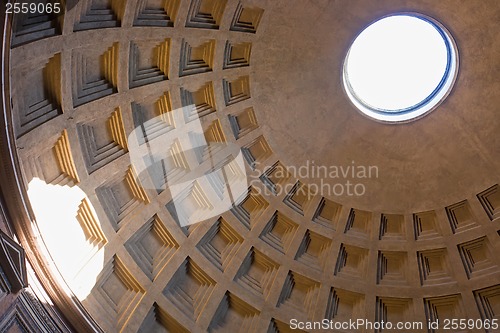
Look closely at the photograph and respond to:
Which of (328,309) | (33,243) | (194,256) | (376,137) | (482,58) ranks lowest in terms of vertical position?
(33,243)

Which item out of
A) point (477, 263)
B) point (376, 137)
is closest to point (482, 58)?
point (376, 137)

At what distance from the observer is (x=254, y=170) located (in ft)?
67.7

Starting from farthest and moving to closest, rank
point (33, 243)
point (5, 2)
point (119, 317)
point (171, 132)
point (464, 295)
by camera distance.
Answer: point (464, 295)
point (171, 132)
point (119, 317)
point (33, 243)
point (5, 2)

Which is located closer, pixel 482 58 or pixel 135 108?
pixel 135 108

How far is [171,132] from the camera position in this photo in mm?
18906

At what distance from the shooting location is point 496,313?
20062mm

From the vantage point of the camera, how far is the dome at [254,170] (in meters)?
16.0

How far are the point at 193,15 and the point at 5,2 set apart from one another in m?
6.60

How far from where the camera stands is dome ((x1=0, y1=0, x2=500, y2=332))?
52.4 ft

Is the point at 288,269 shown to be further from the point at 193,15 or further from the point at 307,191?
the point at 193,15

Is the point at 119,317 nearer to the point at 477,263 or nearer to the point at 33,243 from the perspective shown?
the point at 33,243

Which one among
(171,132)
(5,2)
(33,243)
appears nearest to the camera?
(5,2)

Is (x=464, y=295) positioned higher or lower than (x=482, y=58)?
lower

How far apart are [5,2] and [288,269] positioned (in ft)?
40.7
